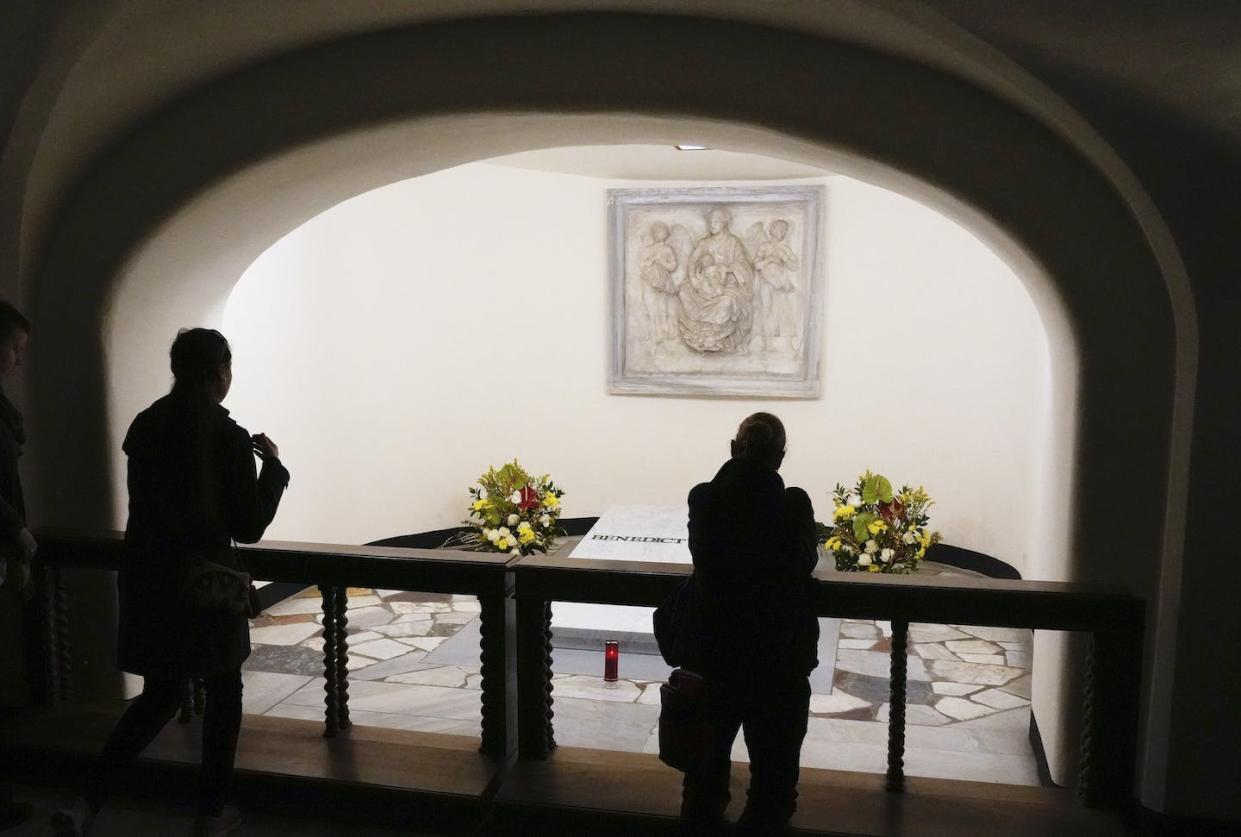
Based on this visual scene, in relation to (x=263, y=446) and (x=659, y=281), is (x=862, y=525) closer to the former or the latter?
(x=659, y=281)

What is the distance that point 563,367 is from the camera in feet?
31.6

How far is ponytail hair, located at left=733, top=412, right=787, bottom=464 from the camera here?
2643 mm

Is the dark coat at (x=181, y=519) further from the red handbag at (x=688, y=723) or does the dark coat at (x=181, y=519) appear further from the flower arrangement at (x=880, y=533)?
the flower arrangement at (x=880, y=533)

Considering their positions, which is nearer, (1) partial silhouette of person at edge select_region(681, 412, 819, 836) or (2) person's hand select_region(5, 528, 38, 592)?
(1) partial silhouette of person at edge select_region(681, 412, 819, 836)

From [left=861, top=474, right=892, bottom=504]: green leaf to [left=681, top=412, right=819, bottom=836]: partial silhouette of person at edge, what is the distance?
413 centimetres

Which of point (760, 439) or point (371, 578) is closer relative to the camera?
point (760, 439)

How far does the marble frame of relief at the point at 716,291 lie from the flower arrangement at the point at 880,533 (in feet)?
8.64

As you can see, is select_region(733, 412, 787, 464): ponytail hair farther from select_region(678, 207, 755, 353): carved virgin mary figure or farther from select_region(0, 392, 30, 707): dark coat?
select_region(678, 207, 755, 353): carved virgin mary figure

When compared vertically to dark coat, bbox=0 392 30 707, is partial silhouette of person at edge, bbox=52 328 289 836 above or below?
above

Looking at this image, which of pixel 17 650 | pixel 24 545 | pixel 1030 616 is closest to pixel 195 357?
pixel 24 545

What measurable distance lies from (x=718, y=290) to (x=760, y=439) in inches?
270

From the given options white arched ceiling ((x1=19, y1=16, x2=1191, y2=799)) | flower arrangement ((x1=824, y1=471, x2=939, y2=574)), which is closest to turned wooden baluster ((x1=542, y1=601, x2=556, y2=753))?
white arched ceiling ((x1=19, y1=16, x2=1191, y2=799))

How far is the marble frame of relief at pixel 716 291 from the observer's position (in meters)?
9.17

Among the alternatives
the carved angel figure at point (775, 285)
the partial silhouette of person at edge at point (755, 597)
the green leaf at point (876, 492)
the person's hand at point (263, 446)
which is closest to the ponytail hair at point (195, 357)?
the person's hand at point (263, 446)
